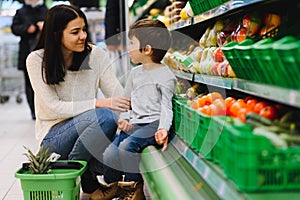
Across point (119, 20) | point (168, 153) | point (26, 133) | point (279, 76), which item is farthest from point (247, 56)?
point (26, 133)

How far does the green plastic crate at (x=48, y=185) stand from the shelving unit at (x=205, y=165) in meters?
0.43

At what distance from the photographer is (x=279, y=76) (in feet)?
5.86

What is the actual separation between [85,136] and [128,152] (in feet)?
0.95

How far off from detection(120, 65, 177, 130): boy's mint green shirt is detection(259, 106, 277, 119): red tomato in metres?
0.99

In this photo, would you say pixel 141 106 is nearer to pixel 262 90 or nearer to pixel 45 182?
pixel 45 182

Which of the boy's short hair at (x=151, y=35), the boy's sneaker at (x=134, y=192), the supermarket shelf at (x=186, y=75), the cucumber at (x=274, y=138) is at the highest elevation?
the boy's short hair at (x=151, y=35)

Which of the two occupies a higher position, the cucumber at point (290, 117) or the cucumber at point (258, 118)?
the cucumber at point (290, 117)

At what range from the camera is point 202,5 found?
10.5 feet

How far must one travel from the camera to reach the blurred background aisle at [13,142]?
12.3ft

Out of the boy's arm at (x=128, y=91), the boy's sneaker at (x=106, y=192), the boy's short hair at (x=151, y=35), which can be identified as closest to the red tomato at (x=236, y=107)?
the boy's short hair at (x=151, y=35)

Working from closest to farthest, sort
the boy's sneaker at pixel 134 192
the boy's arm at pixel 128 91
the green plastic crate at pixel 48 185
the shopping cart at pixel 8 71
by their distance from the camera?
the green plastic crate at pixel 48 185 → the boy's sneaker at pixel 134 192 → the boy's arm at pixel 128 91 → the shopping cart at pixel 8 71

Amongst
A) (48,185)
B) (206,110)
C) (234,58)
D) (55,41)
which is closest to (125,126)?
(48,185)

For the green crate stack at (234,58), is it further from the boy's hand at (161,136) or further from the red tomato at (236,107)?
the boy's hand at (161,136)

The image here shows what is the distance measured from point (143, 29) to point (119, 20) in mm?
2998
